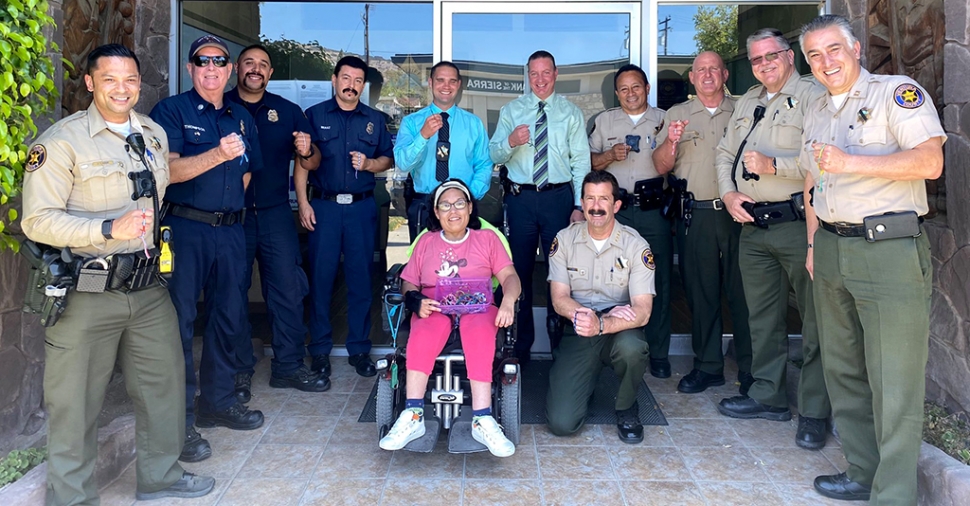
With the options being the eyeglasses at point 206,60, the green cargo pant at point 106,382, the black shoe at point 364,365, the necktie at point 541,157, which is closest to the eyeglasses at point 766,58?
the necktie at point 541,157

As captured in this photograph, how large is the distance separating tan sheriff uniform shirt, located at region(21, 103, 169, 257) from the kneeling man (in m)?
1.96

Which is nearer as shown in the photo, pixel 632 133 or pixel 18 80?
pixel 18 80

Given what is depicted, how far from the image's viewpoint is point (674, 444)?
134 inches

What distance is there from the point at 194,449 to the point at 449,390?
3.90 ft

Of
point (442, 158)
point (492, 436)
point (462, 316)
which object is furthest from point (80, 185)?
point (442, 158)

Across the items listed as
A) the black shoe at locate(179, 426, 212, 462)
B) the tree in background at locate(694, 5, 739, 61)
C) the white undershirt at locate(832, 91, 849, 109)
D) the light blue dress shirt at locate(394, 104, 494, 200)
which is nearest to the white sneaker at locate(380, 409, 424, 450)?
the black shoe at locate(179, 426, 212, 462)

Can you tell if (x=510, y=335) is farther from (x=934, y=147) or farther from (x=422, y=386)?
(x=934, y=147)

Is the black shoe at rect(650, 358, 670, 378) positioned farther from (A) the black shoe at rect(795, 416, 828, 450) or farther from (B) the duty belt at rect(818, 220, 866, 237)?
(B) the duty belt at rect(818, 220, 866, 237)

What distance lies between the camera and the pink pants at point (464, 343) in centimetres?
316

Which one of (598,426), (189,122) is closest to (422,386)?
(598,426)

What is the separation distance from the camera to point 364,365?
14.6 feet

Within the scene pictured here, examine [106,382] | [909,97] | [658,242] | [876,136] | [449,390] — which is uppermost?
[909,97]

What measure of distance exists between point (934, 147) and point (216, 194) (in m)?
2.96

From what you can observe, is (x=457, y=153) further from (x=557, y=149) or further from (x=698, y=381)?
(x=698, y=381)
